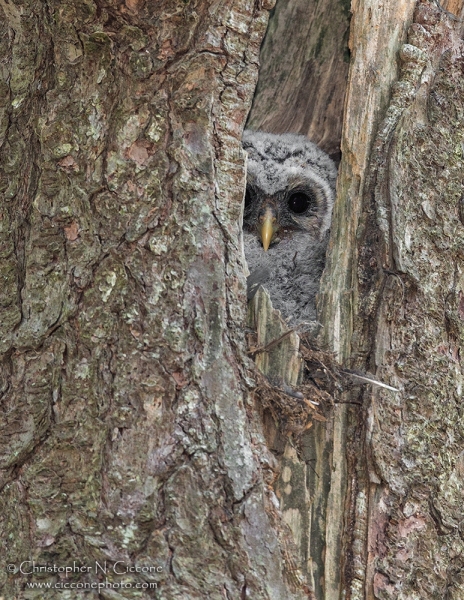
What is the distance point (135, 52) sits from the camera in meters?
2.03

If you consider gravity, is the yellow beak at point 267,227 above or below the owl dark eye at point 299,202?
below

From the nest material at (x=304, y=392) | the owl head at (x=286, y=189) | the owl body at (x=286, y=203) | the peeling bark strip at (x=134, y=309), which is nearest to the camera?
the peeling bark strip at (x=134, y=309)

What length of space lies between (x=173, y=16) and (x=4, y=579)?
1658 millimetres

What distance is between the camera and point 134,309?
1.91 m

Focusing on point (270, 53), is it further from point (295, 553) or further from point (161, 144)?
point (295, 553)

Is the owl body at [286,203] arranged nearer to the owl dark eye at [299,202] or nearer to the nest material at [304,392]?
the owl dark eye at [299,202]

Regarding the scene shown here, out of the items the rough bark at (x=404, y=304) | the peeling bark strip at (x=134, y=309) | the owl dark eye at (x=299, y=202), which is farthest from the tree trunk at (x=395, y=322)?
the owl dark eye at (x=299, y=202)

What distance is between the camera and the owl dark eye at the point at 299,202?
358 cm

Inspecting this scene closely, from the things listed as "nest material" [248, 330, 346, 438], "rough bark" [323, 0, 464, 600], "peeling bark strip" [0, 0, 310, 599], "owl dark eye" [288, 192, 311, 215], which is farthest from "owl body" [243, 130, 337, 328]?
"peeling bark strip" [0, 0, 310, 599]

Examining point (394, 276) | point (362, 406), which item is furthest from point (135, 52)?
point (362, 406)

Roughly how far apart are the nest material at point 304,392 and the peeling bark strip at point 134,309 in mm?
97

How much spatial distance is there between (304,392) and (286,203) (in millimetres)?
1688

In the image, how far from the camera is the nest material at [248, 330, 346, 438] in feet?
6.46

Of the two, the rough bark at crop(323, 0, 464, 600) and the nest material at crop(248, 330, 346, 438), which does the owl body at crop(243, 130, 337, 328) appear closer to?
the rough bark at crop(323, 0, 464, 600)
